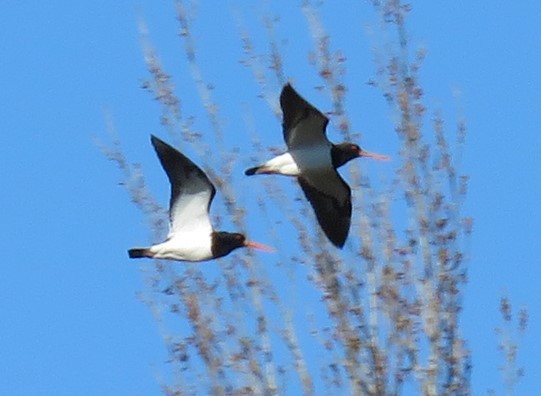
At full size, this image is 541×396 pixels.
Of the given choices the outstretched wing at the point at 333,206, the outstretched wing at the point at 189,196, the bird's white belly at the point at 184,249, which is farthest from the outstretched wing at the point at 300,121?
the bird's white belly at the point at 184,249

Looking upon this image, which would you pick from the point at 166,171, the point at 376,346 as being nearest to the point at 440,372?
the point at 376,346

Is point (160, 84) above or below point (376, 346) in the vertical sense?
above

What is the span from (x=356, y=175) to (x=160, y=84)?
3.85 feet

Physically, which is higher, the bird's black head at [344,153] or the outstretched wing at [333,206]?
the bird's black head at [344,153]

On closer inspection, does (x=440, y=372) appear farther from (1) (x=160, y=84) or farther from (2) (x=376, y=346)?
(1) (x=160, y=84)

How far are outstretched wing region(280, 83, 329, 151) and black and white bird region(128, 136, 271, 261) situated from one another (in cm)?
52

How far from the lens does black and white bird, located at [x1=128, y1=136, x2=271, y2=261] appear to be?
22000 millimetres

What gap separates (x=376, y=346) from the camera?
71.4 ft

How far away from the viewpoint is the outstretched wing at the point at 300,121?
71.8 ft

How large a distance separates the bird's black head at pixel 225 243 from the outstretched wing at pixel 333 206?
0.46 meters

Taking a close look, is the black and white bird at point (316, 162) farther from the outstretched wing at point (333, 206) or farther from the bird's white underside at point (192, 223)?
the bird's white underside at point (192, 223)

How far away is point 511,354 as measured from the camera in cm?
2192

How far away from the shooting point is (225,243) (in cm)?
2206

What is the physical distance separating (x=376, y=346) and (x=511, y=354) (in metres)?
0.73
